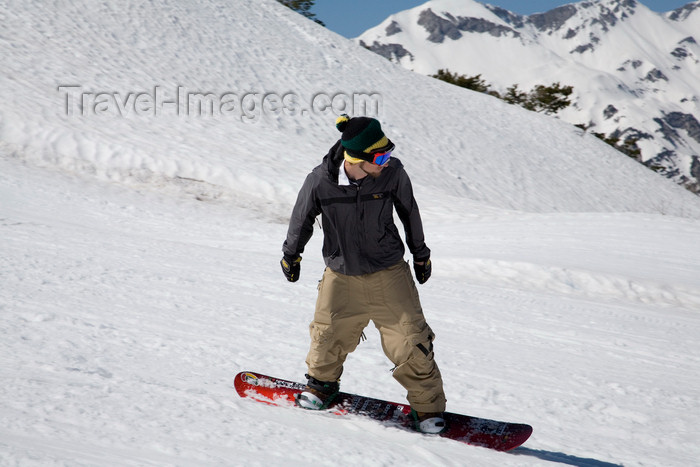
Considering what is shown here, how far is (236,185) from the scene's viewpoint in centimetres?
1339

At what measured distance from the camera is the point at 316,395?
3506 mm

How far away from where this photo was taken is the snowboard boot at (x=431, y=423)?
10.9 feet

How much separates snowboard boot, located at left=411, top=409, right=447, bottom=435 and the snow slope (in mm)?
79

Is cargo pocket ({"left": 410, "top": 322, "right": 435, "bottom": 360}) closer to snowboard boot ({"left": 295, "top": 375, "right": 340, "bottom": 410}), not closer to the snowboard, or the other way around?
the snowboard

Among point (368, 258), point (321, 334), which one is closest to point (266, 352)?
point (321, 334)

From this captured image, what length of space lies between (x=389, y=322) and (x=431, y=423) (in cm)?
59

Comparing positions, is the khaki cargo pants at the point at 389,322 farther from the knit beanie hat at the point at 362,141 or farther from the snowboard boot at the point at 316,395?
the knit beanie hat at the point at 362,141

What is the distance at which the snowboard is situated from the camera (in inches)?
128

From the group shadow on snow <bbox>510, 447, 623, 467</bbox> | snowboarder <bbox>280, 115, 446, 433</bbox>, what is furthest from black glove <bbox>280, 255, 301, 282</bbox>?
shadow on snow <bbox>510, 447, 623, 467</bbox>

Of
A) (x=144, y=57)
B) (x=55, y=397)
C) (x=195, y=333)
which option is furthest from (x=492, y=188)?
(x=55, y=397)

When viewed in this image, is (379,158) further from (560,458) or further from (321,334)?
(560,458)

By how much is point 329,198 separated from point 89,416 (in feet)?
5.10

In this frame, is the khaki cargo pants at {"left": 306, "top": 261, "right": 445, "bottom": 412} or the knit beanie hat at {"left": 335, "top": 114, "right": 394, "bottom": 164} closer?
the knit beanie hat at {"left": 335, "top": 114, "right": 394, "bottom": 164}

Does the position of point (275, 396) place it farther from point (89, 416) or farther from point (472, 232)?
point (472, 232)
